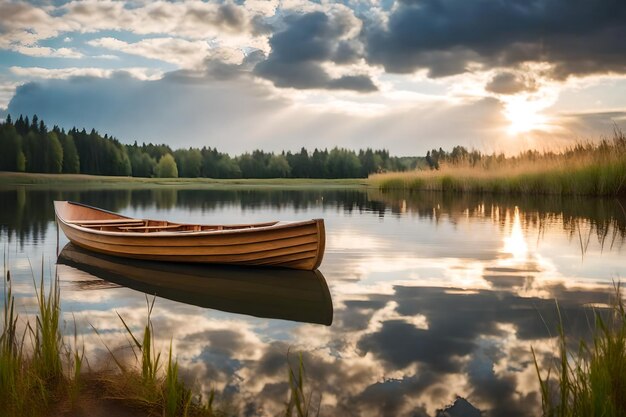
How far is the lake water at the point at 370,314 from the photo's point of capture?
437cm

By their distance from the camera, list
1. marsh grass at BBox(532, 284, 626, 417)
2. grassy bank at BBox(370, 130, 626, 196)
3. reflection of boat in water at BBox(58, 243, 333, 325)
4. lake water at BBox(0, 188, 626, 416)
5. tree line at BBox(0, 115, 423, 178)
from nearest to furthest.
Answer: marsh grass at BBox(532, 284, 626, 417) → lake water at BBox(0, 188, 626, 416) → reflection of boat in water at BBox(58, 243, 333, 325) → grassy bank at BBox(370, 130, 626, 196) → tree line at BBox(0, 115, 423, 178)

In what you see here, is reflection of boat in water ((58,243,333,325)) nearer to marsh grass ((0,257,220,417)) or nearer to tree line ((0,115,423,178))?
marsh grass ((0,257,220,417))

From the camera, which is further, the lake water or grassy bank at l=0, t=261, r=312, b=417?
the lake water

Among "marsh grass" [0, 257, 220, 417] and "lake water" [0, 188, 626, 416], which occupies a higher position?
"marsh grass" [0, 257, 220, 417]

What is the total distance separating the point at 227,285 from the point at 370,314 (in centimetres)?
272

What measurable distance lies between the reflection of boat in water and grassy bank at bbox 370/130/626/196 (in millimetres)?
16419

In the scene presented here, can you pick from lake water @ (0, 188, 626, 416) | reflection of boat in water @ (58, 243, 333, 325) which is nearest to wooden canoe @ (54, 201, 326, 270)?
reflection of boat in water @ (58, 243, 333, 325)

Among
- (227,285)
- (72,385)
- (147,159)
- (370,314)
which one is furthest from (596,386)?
(147,159)

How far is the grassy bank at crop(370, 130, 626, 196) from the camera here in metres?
21.5

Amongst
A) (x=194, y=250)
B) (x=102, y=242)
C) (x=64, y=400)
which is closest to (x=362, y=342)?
(x=64, y=400)

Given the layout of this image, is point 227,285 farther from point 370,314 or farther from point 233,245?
point 370,314

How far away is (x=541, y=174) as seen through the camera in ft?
84.4

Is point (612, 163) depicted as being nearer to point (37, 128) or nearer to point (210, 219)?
point (210, 219)

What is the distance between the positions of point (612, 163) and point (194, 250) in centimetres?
1721
